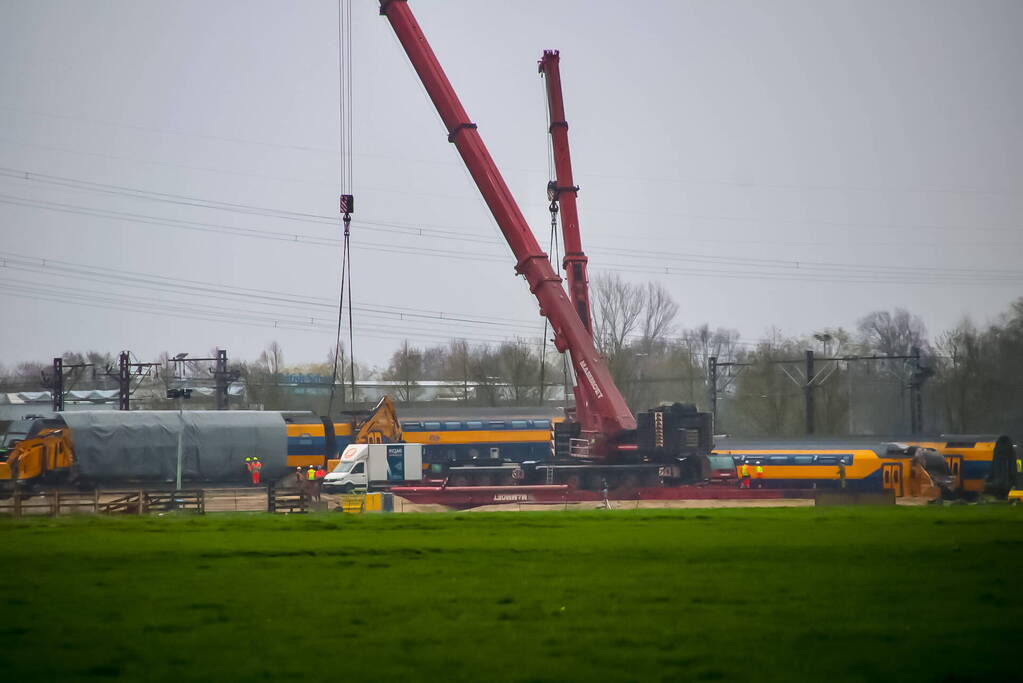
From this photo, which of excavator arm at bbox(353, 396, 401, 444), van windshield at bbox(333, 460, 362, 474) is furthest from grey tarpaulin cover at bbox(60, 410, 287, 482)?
van windshield at bbox(333, 460, 362, 474)

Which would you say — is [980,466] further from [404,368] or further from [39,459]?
[404,368]

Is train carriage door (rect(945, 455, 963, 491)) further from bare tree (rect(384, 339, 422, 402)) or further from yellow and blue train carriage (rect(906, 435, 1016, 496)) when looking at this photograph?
bare tree (rect(384, 339, 422, 402))

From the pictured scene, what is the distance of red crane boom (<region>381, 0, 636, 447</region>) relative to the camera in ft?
146

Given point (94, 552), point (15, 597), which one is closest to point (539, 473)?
point (94, 552)

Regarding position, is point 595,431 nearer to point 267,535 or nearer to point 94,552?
point 267,535

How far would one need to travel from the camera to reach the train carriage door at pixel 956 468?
5300 centimetres

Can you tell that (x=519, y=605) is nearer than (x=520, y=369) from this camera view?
Yes

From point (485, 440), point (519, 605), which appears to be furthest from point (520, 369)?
point (519, 605)

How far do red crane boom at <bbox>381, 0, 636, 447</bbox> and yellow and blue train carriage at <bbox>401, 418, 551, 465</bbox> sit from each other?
24.4 meters

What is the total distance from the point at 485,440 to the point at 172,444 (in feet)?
64.2

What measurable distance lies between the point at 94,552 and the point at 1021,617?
51.4 ft

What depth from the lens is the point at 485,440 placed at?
69750 mm

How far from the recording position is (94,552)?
21125 mm

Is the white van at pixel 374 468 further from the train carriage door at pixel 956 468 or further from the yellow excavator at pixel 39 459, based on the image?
the train carriage door at pixel 956 468
